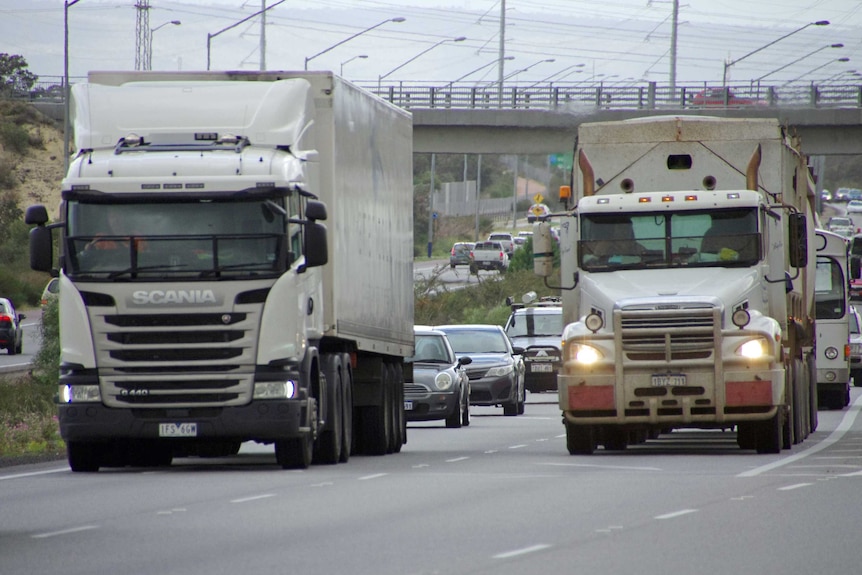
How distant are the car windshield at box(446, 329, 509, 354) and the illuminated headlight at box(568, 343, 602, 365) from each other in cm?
1482

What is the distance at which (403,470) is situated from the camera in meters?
19.3

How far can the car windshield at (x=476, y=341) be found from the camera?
36.1 meters

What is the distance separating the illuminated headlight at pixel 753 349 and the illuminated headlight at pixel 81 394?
23.2ft

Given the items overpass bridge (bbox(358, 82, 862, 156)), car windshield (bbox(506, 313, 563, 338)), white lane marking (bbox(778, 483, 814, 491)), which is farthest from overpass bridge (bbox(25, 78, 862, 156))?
white lane marking (bbox(778, 483, 814, 491))

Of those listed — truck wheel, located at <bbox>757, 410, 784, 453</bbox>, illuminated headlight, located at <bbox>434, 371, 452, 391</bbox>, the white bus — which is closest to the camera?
truck wheel, located at <bbox>757, 410, 784, 453</bbox>

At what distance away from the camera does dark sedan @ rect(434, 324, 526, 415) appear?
1367 inches

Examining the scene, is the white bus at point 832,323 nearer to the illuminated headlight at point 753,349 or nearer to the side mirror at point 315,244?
the illuminated headlight at point 753,349

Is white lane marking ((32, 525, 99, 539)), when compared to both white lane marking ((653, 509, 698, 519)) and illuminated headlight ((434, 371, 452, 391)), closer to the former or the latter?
white lane marking ((653, 509, 698, 519))

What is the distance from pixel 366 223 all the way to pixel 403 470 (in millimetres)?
3412

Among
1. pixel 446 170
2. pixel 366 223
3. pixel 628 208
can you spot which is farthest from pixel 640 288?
pixel 446 170

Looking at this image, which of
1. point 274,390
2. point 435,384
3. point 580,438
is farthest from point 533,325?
point 274,390

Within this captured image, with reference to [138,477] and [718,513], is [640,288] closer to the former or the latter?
[138,477]

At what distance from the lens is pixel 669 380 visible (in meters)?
20.6

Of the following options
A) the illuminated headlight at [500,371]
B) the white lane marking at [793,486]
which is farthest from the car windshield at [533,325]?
the white lane marking at [793,486]
